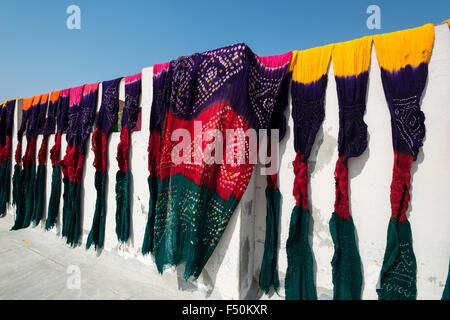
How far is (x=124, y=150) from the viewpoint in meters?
2.20

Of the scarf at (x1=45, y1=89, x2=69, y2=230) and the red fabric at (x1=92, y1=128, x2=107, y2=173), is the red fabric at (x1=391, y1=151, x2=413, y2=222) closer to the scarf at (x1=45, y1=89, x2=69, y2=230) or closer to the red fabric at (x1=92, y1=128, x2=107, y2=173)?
the red fabric at (x1=92, y1=128, x2=107, y2=173)

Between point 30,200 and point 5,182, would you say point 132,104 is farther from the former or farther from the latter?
point 5,182

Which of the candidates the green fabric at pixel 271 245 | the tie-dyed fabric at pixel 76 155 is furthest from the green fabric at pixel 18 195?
the green fabric at pixel 271 245

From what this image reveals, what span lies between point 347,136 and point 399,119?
0.29 meters

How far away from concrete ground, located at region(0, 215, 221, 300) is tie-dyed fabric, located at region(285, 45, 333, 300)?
65cm

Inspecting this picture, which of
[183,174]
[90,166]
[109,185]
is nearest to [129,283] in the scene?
[109,185]

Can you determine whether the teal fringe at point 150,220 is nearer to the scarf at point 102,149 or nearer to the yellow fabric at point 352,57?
the scarf at point 102,149

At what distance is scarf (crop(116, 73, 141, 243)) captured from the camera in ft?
7.11

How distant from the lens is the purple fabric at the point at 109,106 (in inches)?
93.2

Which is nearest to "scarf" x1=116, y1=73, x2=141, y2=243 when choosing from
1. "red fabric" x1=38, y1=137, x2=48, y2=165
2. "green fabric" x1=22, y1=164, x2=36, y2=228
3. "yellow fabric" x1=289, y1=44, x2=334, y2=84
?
"yellow fabric" x1=289, y1=44, x2=334, y2=84

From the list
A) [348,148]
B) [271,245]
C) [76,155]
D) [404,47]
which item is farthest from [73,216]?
[404,47]

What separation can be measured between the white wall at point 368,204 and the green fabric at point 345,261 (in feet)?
0.19

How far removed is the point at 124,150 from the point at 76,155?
0.90 meters
